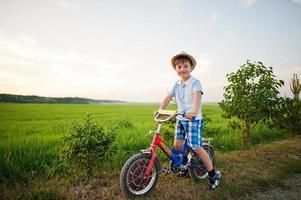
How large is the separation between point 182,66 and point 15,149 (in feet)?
15.4

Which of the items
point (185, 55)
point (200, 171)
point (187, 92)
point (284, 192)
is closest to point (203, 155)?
point (200, 171)

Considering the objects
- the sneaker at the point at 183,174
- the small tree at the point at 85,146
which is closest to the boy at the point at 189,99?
the sneaker at the point at 183,174

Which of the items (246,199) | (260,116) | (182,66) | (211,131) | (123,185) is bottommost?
(246,199)

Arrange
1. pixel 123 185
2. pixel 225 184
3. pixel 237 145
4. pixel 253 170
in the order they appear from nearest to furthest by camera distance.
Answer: pixel 123 185 < pixel 225 184 < pixel 253 170 < pixel 237 145

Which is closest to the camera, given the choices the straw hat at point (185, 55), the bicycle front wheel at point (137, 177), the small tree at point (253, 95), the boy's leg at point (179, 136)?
the bicycle front wheel at point (137, 177)

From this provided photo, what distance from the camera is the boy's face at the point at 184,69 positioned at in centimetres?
388

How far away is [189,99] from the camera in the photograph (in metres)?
3.87

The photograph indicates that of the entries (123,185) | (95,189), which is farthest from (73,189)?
(123,185)

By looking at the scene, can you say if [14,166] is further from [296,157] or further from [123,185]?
[296,157]

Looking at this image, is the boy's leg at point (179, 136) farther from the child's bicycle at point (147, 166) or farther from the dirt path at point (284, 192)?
the dirt path at point (284, 192)

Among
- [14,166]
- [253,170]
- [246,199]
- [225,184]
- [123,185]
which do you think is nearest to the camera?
[123,185]

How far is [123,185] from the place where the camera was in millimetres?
3422

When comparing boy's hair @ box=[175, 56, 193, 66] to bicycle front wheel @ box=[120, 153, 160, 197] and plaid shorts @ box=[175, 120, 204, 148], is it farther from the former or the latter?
bicycle front wheel @ box=[120, 153, 160, 197]

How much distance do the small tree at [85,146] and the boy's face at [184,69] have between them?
5.98 ft
